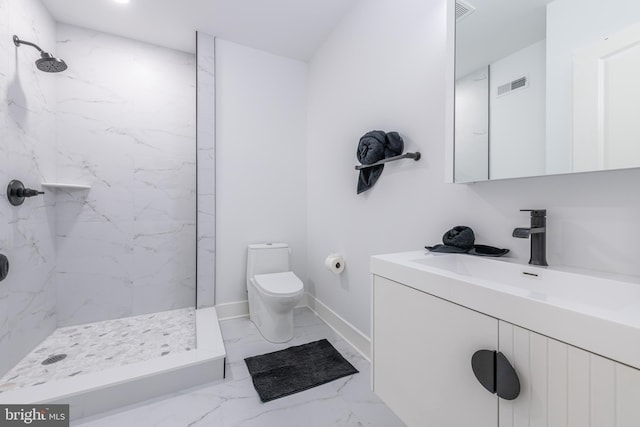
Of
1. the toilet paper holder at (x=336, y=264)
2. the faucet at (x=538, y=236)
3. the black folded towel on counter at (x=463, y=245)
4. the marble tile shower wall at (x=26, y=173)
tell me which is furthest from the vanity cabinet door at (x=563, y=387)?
the marble tile shower wall at (x=26, y=173)

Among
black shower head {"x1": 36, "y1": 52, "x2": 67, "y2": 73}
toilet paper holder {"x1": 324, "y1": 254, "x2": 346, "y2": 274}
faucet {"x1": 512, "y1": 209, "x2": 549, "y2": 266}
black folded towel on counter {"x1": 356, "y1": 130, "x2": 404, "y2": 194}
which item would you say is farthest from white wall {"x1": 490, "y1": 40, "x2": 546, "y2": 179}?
black shower head {"x1": 36, "y1": 52, "x2": 67, "y2": 73}

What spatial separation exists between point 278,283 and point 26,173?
6.04ft

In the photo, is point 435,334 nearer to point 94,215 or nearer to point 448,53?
point 448,53

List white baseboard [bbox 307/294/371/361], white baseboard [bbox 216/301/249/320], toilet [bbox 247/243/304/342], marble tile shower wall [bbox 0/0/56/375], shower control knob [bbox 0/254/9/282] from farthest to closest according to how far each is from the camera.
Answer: white baseboard [bbox 216/301/249/320], toilet [bbox 247/243/304/342], white baseboard [bbox 307/294/371/361], marble tile shower wall [bbox 0/0/56/375], shower control knob [bbox 0/254/9/282]

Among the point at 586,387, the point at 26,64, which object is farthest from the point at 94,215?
the point at 586,387

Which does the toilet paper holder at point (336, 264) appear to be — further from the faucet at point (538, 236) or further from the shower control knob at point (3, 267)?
the shower control knob at point (3, 267)

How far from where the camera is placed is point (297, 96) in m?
2.79

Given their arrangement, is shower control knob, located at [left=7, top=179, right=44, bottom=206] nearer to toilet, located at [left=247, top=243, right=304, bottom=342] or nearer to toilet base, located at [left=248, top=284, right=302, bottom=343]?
toilet, located at [left=247, top=243, right=304, bottom=342]

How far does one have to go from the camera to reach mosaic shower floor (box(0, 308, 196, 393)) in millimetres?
1630

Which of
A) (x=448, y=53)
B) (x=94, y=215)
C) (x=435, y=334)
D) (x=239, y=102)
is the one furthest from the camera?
(x=239, y=102)

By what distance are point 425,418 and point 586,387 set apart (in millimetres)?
500

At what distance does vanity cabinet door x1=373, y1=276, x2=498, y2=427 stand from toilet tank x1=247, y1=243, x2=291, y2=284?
4.95 feet

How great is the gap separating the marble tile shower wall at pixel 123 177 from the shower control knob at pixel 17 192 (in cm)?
56

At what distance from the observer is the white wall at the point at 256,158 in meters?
2.51
